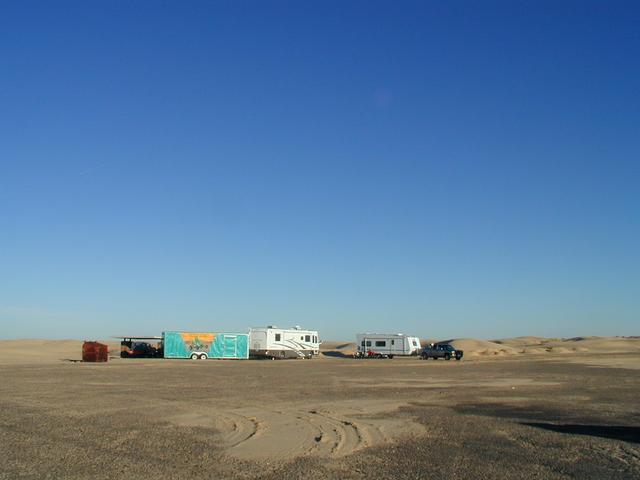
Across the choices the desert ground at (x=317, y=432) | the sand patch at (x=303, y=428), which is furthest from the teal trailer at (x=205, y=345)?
the sand patch at (x=303, y=428)

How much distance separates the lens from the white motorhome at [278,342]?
201 ft

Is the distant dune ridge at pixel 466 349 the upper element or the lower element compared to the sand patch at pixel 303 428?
upper

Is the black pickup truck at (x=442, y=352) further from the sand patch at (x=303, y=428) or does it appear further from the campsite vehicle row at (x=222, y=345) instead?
the sand patch at (x=303, y=428)

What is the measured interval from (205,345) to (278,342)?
22.8 feet

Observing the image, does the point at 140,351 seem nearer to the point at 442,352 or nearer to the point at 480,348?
the point at 442,352

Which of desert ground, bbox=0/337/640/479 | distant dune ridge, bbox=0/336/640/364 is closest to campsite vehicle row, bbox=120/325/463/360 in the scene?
distant dune ridge, bbox=0/336/640/364

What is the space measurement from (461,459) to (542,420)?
6.23 m

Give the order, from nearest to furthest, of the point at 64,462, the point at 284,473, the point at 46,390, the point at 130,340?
the point at 284,473
the point at 64,462
the point at 46,390
the point at 130,340

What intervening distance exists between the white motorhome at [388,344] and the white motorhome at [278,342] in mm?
8684

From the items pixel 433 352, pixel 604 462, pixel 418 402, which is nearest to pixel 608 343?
pixel 433 352

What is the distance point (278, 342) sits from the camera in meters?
62.0

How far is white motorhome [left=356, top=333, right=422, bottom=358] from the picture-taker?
68875 mm

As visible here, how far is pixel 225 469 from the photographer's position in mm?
10609

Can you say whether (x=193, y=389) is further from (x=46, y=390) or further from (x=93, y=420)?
(x=93, y=420)
